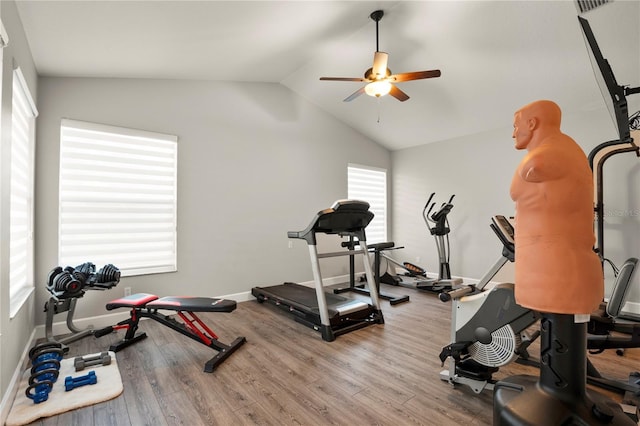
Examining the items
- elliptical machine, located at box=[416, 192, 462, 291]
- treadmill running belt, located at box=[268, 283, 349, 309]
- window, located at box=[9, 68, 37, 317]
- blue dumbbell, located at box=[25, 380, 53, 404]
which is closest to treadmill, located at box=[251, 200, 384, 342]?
treadmill running belt, located at box=[268, 283, 349, 309]

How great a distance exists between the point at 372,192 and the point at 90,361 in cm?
493

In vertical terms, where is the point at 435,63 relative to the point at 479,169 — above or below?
above

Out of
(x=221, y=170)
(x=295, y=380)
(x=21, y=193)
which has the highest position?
(x=221, y=170)

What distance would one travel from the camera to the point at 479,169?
5.01 metres

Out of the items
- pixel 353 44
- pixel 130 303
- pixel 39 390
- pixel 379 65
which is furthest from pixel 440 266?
pixel 39 390

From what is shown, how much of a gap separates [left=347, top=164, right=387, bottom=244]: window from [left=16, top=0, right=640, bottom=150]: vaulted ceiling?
177 cm

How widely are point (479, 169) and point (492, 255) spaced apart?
1.41 m

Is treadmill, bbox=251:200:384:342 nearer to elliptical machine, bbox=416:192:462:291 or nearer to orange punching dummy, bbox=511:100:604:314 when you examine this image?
elliptical machine, bbox=416:192:462:291

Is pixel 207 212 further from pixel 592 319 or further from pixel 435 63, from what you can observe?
pixel 592 319

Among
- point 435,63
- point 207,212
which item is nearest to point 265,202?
point 207,212

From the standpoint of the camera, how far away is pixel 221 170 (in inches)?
162

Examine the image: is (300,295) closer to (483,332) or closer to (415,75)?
(483,332)

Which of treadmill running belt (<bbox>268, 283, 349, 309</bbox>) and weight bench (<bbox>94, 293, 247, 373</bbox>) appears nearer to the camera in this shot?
weight bench (<bbox>94, 293, 247, 373</bbox>)

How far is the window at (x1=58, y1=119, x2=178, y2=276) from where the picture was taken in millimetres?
3117
